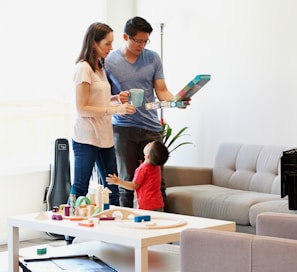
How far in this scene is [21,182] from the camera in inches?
202

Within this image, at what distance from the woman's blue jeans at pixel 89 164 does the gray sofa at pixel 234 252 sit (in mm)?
1796

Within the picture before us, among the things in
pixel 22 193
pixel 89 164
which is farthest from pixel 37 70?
pixel 89 164

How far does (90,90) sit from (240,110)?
160cm

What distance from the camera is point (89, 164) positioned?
406 cm

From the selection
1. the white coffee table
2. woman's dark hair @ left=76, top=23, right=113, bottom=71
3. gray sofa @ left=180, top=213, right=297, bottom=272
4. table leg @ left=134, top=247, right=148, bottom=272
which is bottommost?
table leg @ left=134, top=247, right=148, bottom=272

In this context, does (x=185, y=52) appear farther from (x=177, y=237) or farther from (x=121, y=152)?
(x=177, y=237)

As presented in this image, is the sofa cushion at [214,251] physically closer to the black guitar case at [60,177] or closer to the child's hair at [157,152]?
the child's hair at [157,152]

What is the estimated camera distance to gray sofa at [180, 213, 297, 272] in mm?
2068

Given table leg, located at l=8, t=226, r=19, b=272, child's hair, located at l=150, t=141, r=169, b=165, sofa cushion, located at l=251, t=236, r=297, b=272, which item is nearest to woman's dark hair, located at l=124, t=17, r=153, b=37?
child's hair, located at l=150, t=141, r=169, b=165

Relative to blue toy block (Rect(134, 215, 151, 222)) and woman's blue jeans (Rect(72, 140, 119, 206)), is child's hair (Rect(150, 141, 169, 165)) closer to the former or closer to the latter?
woman's blue jeans (Rect(72, 140, 119, 206))

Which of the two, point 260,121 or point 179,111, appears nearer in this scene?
point 260,121

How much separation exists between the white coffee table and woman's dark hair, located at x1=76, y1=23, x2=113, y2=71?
1.05m

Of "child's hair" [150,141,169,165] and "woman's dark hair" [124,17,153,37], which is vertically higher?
"woman's dark hair" [124,17,153,37]

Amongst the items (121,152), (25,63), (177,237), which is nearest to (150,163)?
(121,152)
